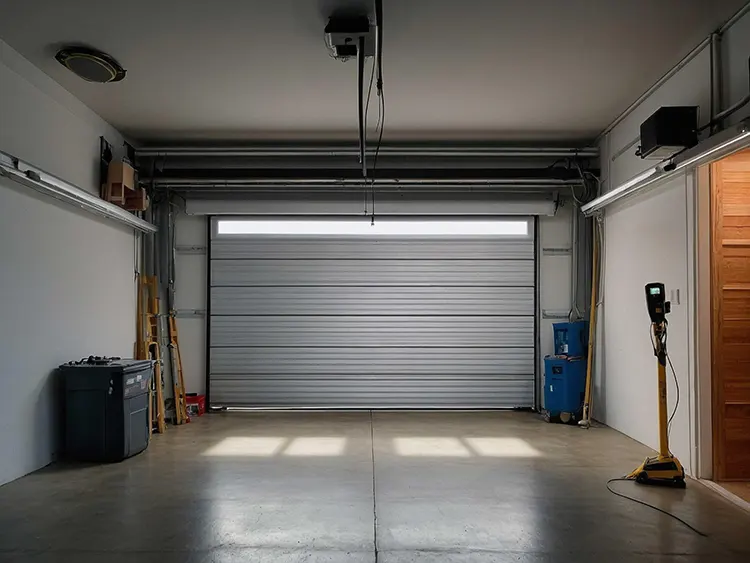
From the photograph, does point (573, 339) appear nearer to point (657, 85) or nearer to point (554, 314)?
point (554, 314)

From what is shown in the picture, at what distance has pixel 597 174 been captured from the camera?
724 centimetres

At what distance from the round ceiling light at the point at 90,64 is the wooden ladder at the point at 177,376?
332cm

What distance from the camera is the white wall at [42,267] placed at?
4660 mm

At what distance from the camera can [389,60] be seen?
502 cm

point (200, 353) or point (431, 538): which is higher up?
point (200, 353)

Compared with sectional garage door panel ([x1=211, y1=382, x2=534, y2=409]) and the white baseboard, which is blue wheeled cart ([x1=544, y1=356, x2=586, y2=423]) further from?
the white baseboard

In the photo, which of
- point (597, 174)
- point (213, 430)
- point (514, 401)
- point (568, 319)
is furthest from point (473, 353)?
→ point (213, 430)

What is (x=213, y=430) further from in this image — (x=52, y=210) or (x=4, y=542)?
(x=4, y=542)

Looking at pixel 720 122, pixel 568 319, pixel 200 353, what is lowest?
pixel 200 353

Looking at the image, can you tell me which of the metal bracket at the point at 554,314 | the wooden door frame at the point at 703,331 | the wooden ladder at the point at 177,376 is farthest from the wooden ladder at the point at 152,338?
the wooden door frame at the point at 703,331

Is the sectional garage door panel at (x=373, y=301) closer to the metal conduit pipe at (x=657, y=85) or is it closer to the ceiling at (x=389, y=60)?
the ceiling at (x=389, y=60)

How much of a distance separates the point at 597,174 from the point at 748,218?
8.66 feet

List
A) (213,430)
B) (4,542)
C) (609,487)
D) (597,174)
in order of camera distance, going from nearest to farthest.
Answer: (4,542)
(609,487)
(213,430)
(597,174)

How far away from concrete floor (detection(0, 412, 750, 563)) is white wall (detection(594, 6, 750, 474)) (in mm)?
512
